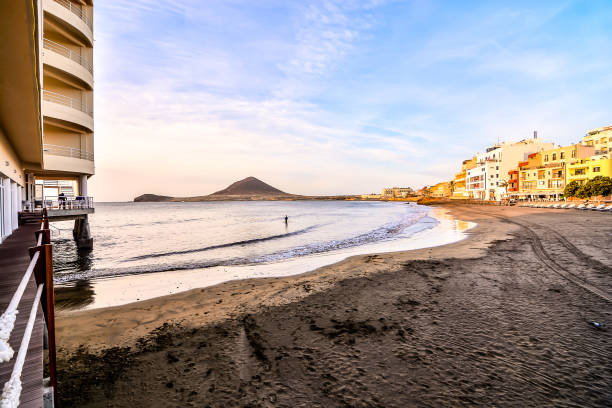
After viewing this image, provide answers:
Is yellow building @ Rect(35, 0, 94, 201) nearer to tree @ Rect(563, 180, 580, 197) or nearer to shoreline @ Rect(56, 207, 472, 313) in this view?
shoreline @ Rect(56, 207, 472, 313)

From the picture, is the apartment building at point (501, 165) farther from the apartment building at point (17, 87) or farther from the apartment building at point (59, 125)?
the apartment building at point (17, 87)

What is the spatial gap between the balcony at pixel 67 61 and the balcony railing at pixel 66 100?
1.75 m

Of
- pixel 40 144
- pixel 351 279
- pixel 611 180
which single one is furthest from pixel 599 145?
pixel 40 144

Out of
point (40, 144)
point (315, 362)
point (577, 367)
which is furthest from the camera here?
point (40, 144)

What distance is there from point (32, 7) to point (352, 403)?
7.35 m

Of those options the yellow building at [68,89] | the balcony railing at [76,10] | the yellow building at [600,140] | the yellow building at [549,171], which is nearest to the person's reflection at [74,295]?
→ the yellow building at [68,89]

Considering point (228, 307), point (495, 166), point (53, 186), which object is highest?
point (495, 166)

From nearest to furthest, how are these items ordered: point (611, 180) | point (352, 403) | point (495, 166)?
1. point (352, 403)
2. point (611, 180)
3. point (495, 166)

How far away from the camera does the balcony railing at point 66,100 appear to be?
22.0 meters

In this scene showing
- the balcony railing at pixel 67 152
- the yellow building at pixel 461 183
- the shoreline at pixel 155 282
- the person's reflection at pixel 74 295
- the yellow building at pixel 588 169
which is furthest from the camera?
the yellow building at pixel 461 183

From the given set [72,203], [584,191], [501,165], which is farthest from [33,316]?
[501,165]

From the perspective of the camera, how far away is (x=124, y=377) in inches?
185

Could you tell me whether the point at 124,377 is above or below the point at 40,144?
below

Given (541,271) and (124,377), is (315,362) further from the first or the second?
(541,271)
